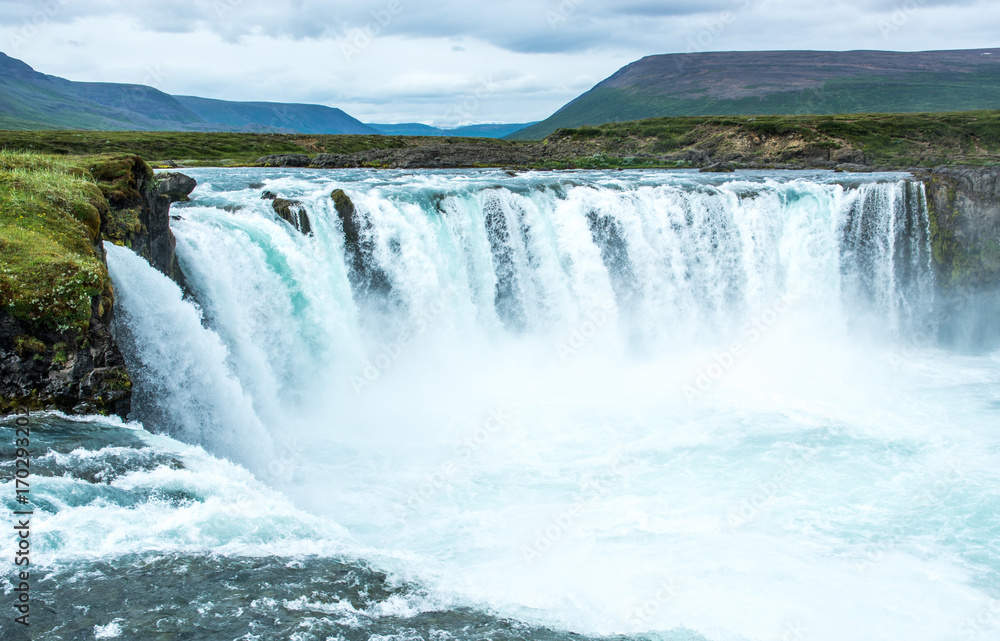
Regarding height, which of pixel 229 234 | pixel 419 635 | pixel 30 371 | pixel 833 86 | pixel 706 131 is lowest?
pixel 419 635

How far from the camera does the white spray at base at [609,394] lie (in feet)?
29.4

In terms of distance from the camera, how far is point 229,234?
47.0ft

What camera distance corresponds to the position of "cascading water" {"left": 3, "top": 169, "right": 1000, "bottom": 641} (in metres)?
7.39

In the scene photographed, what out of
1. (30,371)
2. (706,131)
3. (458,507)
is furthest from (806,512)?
(706,131)

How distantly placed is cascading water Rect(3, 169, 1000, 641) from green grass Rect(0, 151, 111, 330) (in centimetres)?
90

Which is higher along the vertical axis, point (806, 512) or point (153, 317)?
point (153, 317)

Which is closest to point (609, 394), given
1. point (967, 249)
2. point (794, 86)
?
point (967, 249)

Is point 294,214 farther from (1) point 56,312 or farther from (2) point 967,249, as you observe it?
(2) point 967,249

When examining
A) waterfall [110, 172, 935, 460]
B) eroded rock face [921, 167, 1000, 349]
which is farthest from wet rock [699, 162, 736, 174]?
eroded rock face [921, 167, 1000, 349]

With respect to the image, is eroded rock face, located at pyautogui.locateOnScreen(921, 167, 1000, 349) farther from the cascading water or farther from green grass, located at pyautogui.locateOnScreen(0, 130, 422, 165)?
green grass, located at pyautogui.locateOnScreen(0, 130, 422, 165)

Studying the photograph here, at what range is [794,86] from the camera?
465 feet

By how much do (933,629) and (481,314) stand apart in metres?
12.9

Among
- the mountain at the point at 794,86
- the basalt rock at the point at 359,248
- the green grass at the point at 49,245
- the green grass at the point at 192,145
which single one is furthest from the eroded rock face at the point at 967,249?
the mountain at the point at 794,86

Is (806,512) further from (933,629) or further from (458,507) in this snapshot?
(458,507)
